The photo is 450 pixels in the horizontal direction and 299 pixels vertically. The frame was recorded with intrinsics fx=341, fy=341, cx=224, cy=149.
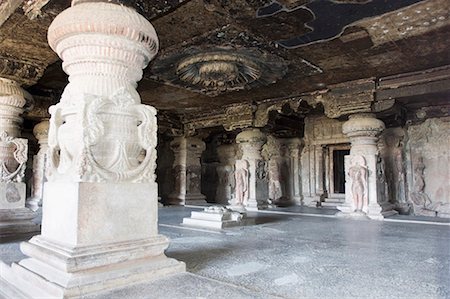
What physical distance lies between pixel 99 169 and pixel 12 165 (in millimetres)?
3873

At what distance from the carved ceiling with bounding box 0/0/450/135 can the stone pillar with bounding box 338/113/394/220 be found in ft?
1.91

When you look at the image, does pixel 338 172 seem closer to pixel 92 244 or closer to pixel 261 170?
pixel 261 170

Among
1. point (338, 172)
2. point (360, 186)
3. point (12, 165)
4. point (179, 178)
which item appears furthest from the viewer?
point (179, 178)

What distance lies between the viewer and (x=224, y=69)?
20.8 feet

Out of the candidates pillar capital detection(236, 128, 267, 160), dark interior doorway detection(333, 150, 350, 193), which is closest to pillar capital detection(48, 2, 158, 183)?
pillar capital detection(236, 128, 267, 160)

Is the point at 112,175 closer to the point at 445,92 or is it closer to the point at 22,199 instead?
the point at 22,199

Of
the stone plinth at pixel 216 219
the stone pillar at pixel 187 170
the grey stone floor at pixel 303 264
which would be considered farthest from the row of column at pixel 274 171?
the stone plinth at pixel 216 219

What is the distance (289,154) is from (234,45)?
7538mm

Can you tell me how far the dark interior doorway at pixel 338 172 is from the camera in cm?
1166

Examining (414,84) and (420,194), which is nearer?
(414,84)

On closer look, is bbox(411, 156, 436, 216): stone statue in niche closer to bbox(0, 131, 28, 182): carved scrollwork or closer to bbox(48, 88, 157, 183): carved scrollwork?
bbox(48, 88, 157, 183): carved scrollwork

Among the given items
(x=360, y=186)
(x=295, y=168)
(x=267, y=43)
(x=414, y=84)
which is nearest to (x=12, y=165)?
(x=267, y=43)

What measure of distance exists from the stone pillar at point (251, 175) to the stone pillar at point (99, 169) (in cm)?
705

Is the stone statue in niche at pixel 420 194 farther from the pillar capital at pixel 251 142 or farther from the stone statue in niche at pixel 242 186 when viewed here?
the stone statue in niche at pixel 242 186
